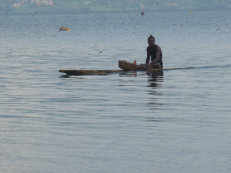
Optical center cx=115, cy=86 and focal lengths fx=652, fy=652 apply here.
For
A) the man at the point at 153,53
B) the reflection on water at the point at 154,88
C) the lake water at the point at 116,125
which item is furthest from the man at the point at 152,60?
the lake water at the point at 116,125

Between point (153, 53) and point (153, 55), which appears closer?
point (153, 53)

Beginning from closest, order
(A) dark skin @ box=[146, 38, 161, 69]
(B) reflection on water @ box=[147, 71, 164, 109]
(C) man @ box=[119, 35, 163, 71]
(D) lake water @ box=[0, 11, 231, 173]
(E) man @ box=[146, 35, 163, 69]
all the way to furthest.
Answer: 1. (D) lake water @ box=[0, 11, 231, 173]
2. (B) reflection on water @ box=[147, 71, 164, 109]
3. (A) dark skin @ box=[146, 38, 161, 69]
4. (E) man @ box=[146, 35, 163, 69]
5. (C) man @ box=[119, 35, 163, 71]

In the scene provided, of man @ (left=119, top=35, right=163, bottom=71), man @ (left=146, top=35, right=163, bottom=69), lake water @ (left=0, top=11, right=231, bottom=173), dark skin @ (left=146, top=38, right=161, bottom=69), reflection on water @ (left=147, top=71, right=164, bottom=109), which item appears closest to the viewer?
lake water @ (left=0, top=11, right=231, bottom=173)

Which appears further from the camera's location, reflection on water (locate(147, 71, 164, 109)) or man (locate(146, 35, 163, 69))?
man (locate(146, 35, 163, 69))

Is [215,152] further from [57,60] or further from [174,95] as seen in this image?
[57,60]

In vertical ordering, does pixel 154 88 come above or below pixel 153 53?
below

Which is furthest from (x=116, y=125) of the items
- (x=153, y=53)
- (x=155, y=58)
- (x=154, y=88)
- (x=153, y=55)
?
(x=155, y=58)

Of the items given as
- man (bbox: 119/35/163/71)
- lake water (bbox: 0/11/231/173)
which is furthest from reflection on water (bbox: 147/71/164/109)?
man (bbox: 119/35/163/71)

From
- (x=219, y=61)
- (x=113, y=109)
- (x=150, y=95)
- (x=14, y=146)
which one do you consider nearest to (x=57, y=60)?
(x=219, y=61)

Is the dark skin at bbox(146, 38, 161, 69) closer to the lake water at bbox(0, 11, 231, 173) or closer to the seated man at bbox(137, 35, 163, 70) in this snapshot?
the seated man at bbox(137, 35, 163, 70)

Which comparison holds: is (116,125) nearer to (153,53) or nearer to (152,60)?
(153,53)

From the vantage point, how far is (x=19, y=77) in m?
32.1

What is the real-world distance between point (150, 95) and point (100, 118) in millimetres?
5908

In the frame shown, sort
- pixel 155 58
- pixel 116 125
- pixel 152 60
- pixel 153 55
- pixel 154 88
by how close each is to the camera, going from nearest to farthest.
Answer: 1. pixel 116 125
2. pixel 154 88
3. pixel 153 55
4. pixel 155 58
5. pixel 152 60
